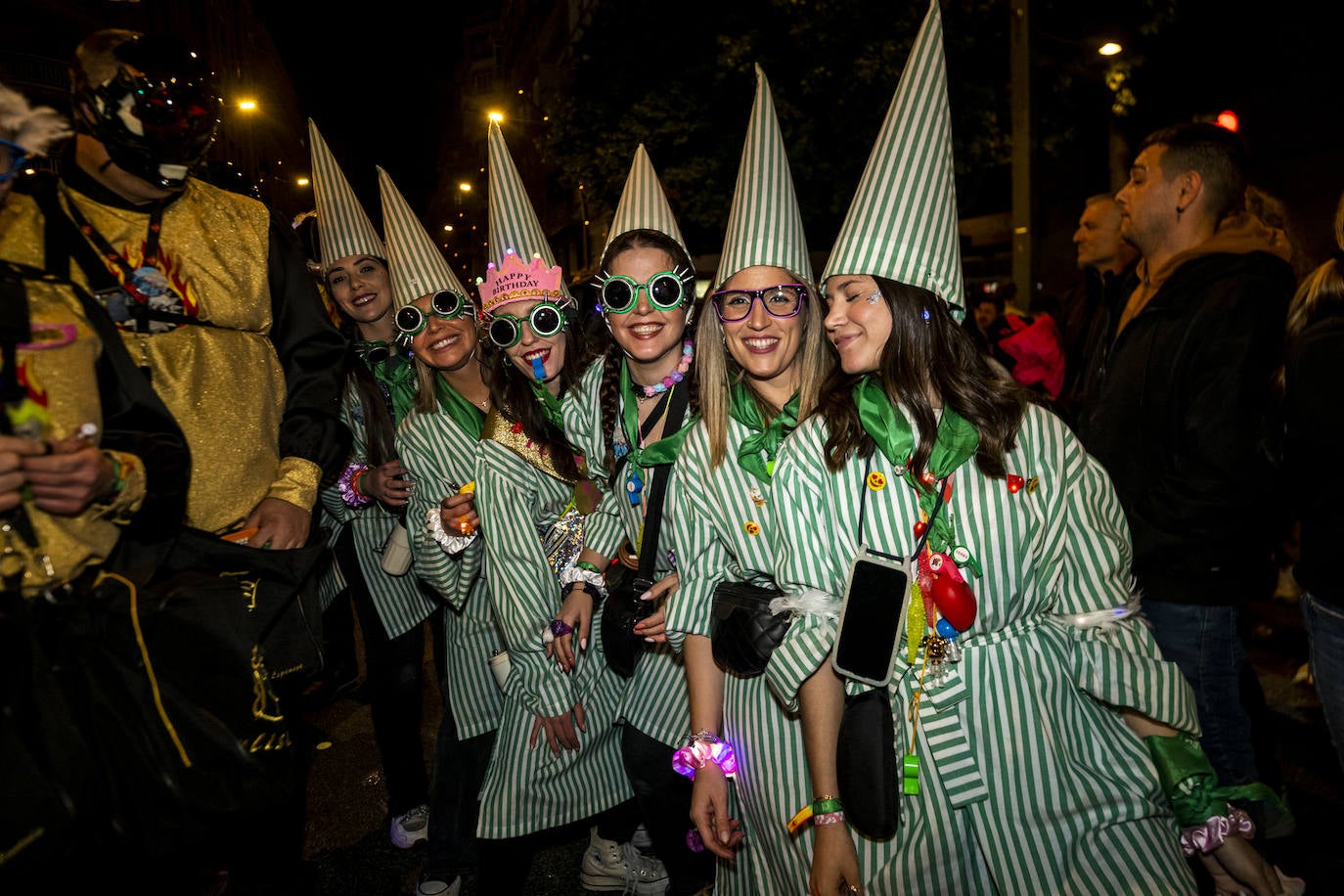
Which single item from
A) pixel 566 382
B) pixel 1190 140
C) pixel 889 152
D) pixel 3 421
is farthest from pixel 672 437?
pixel 1190 140

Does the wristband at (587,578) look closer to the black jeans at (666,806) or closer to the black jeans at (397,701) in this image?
the black jeans at (666,806)

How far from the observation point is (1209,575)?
2715 mm

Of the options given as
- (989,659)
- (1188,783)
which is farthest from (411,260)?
(1188,783)

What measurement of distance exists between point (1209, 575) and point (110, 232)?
3.65m

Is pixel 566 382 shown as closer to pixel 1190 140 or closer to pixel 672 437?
pixel 672 437

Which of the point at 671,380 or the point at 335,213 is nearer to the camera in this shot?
the point at 671,380

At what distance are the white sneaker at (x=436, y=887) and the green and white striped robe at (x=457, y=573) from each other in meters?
0.59

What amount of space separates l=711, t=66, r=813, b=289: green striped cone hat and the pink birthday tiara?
1.12m

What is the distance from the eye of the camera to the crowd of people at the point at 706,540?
170 cm

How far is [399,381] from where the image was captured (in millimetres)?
3926

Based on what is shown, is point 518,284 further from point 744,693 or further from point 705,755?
point 705,755

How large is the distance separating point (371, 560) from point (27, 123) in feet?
8.63

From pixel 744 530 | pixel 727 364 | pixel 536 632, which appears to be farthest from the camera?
pixel 536 632

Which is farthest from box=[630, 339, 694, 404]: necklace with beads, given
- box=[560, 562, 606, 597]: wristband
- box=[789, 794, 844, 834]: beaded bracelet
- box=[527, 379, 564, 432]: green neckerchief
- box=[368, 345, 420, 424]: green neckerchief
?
box=[789, 794, 844, 834]: beaded bracelet
